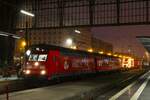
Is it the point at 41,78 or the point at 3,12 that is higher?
the point at 3,12

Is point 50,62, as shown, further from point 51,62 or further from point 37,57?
point 37,57

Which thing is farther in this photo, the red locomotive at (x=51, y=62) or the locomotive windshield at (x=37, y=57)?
the locomotive windshield at (x=37, y=57)

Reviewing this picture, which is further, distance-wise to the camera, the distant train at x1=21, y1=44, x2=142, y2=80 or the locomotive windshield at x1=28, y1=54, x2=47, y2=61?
the locomotive windshield at x1=28, y1=54, x2=47, y2=61

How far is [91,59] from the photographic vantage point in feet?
161

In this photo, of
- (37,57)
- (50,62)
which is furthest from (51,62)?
(37,57)

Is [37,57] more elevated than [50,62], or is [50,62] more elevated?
[37,57]

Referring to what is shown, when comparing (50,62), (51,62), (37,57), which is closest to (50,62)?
(50,62)

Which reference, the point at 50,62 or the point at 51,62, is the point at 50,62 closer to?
the point at 50,62

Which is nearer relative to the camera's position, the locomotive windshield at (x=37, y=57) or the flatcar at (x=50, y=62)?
the flatcar at (x=50, y=62)

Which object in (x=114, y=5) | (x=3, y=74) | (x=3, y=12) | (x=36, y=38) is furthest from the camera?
(x=36, y=38)

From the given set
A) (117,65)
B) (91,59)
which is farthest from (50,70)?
(117,65)

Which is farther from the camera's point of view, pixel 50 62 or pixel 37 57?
pixel 37 57

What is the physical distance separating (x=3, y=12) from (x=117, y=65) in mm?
25903

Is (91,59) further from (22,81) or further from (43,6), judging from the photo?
(22,81)
